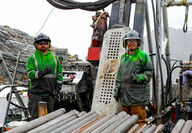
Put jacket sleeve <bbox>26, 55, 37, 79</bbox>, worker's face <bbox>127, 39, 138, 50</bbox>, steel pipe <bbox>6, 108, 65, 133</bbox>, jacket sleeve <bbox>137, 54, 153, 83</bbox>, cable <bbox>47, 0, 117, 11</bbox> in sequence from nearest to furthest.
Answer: steel pipe <bbox>6, 108, 65, 133</bbox>
jacket sleeve <bbox>137, 54, 153, 83</bbox>
worker's face <bbox>127, 39, 138, 50</bbox>
jacket sleeve <bbox>26, 55, 37, 79</bbox>
cable <bbox>47, 0, 117, 11</bbox>

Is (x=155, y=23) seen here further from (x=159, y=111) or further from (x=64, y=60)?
(x=64, y=60)

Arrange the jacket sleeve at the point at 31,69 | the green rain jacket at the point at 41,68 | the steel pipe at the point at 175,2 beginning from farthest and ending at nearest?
1. the steel pipe at the point at 175,2
2. the green rain jacket at the point at 41,68
3. the jacket sleeve at the point at 31,69

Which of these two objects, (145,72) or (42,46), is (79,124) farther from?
(42,46)

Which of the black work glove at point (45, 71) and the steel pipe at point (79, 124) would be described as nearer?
the steel pipe at point (79, 124)

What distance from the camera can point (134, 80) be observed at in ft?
10.6

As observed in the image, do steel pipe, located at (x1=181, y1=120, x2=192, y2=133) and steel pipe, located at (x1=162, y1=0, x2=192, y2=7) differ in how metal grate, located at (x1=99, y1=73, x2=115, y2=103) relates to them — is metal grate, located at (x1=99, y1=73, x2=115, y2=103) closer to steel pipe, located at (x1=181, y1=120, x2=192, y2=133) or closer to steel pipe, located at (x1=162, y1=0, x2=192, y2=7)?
steel pipe, located at (x1=181, y1=120, x2=192, y2=133)

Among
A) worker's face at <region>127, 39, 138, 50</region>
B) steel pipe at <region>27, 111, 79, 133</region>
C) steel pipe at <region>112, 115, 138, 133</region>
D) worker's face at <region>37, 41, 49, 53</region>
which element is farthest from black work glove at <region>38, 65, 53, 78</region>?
steel pipe at <region>112, 115, 138, 133</region>

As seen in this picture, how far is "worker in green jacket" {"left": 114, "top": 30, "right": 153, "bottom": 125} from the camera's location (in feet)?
10.8

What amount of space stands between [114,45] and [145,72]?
1.01m

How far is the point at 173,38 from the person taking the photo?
44.4m

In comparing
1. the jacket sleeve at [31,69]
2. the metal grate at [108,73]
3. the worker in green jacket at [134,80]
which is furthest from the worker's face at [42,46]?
the worker in green jacket at [134,80]

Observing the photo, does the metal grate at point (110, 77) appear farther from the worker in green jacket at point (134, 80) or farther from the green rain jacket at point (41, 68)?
the green rain jacket at point (41, 68)

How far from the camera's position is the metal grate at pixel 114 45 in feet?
13.2

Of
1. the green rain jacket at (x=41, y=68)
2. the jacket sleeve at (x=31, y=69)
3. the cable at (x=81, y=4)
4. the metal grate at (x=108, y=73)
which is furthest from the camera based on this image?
the cable at (x=81, y=4)
